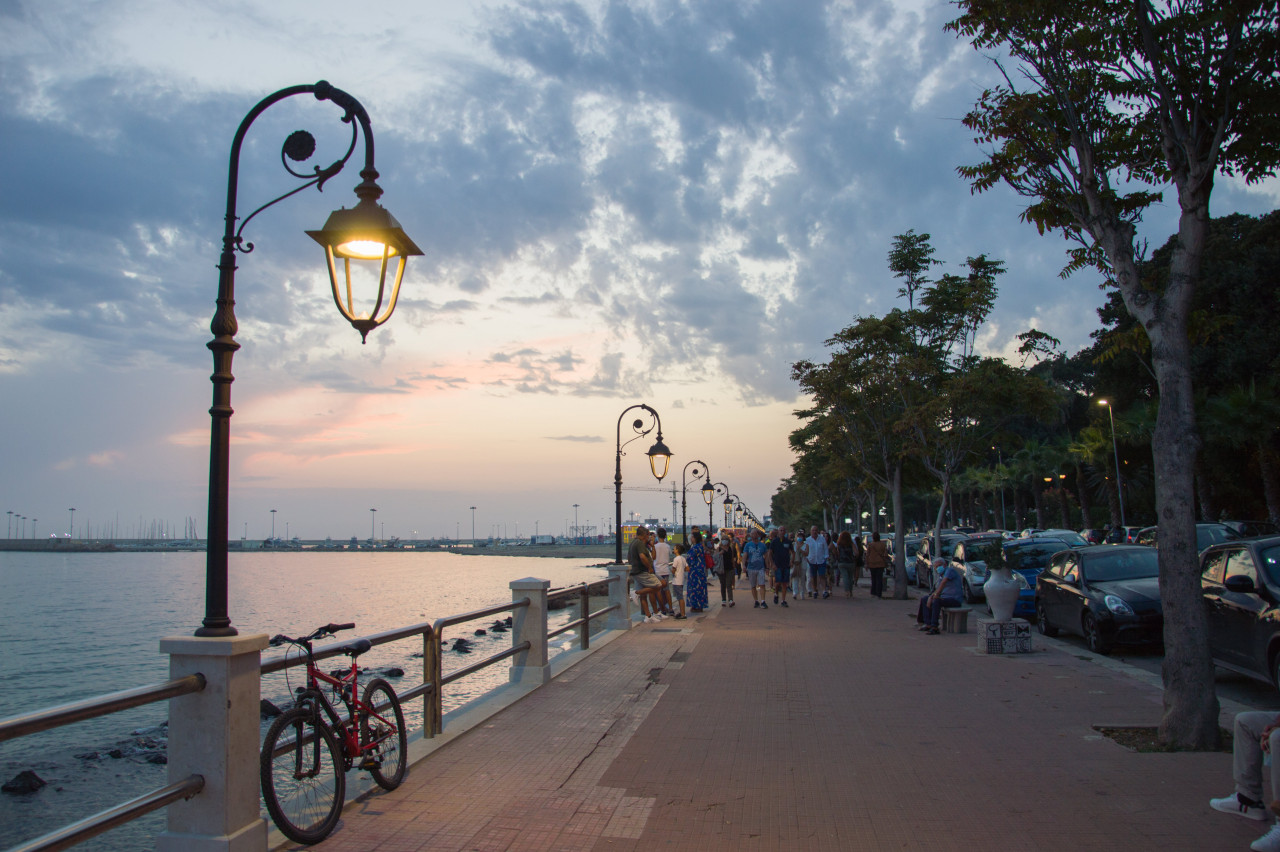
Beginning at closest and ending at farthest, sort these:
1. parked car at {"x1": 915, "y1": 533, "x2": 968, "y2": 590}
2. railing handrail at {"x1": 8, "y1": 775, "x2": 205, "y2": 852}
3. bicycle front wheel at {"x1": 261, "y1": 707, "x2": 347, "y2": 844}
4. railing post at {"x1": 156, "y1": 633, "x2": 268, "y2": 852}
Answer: railing handrail at {"x1": 8, "y1": 775, "x2": 205, "y2": 852} → railing post at {"x1": 156, "y1": 633, "x2": 268, "y2": 852} → bicycle front wheel at {"x1": 261, "y1": 707, "x2": 347, "y2": 844} → parked car at {"x1": 915, "y1": 533, "x2": 968, "y2": 590}

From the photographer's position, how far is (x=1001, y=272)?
23.2 m

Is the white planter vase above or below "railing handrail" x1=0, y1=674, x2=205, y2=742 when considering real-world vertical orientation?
below

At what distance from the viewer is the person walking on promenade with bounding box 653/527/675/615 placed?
19.3 metres

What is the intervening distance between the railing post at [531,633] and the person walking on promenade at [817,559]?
54.2ft

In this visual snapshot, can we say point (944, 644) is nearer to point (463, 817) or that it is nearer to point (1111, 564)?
point (1111, 564)

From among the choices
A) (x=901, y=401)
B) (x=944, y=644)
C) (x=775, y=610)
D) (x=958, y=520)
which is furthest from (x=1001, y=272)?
(x=958, y=520)

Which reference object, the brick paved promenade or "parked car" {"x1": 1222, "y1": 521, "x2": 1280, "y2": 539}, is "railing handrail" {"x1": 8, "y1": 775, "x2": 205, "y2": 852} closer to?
the brick paved promenade

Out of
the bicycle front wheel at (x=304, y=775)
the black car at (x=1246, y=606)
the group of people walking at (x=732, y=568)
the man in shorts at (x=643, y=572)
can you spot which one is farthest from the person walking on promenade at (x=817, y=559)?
the bicycle front wheel at (x=304, y=775)

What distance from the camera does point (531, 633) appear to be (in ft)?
33.9

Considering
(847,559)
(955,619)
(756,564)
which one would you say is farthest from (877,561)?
(955,619)

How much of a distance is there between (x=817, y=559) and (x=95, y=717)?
23251 millimetres

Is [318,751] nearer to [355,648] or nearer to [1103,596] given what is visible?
[355,648]

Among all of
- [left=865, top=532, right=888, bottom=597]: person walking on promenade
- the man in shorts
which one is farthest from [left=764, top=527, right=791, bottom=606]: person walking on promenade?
the man in shorts

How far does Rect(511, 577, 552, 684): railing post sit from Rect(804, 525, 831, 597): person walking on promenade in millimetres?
16508
